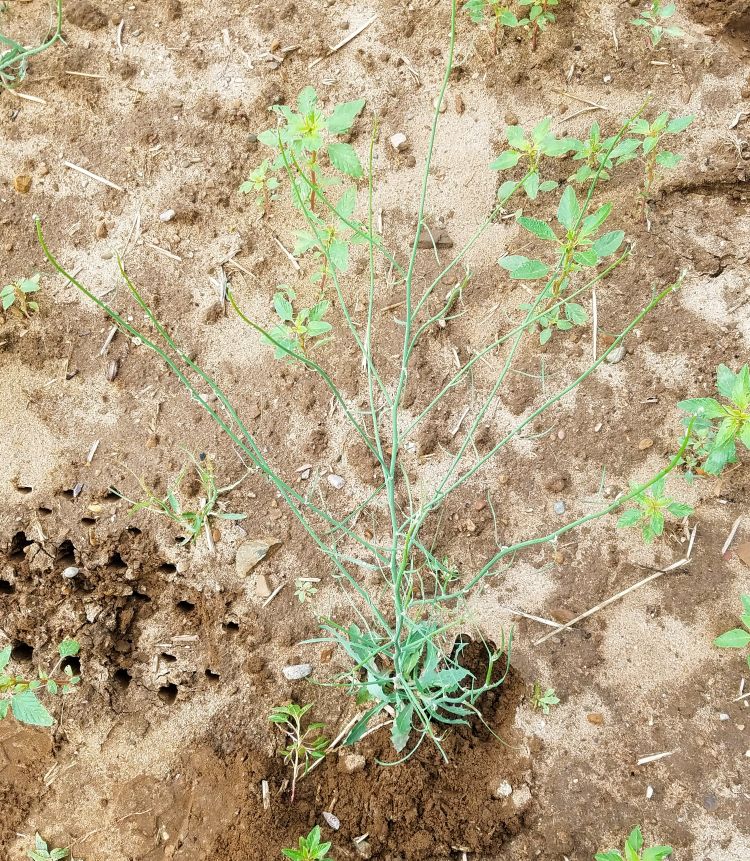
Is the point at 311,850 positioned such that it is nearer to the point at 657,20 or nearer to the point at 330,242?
the point at 330,242

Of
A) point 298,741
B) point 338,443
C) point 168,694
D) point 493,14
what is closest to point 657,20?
point 493,14

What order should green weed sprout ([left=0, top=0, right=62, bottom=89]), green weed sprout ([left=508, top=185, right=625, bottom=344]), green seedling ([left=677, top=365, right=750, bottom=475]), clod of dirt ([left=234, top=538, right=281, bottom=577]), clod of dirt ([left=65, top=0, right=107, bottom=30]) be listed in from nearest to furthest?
green seedling ([left=677, top=365, right=750, bottom=475]) → green weed sprout ([left=508, top=185, right=625, bottom=344]) → clod of dirt ([left=234, top=538, right=281, bottom=577]) → green weed sprout ([left=0, top=0, right=62, bottom=89]) → clod of dirt ([left=65, top=0, right=107, bottom=30])

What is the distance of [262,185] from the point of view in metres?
2.16

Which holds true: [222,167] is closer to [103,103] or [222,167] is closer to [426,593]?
[103,103]

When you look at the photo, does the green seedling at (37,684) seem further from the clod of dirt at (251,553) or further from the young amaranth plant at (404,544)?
the young amaranth plant at (404,544)

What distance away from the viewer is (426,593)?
1913 millimetres

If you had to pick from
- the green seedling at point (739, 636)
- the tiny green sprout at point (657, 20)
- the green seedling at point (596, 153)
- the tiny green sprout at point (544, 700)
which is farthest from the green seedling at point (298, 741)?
the tiny green sprout at point (657, 20)

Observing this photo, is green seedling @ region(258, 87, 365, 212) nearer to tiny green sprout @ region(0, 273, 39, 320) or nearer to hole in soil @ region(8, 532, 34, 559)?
tiny green sprout @ region(0, 273, 39, 320)

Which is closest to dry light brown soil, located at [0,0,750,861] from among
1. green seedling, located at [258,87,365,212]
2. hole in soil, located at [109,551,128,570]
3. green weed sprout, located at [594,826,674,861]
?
hole in soil, located at [109,551,128,570]

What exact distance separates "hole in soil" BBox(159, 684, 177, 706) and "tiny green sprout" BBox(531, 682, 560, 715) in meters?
0.95

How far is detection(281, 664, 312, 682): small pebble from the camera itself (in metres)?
1.83

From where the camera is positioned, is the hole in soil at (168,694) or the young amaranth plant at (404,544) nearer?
the young amaranth plant at (404,544)

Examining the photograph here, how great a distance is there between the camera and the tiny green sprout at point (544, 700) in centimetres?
179

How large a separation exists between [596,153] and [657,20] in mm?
623
